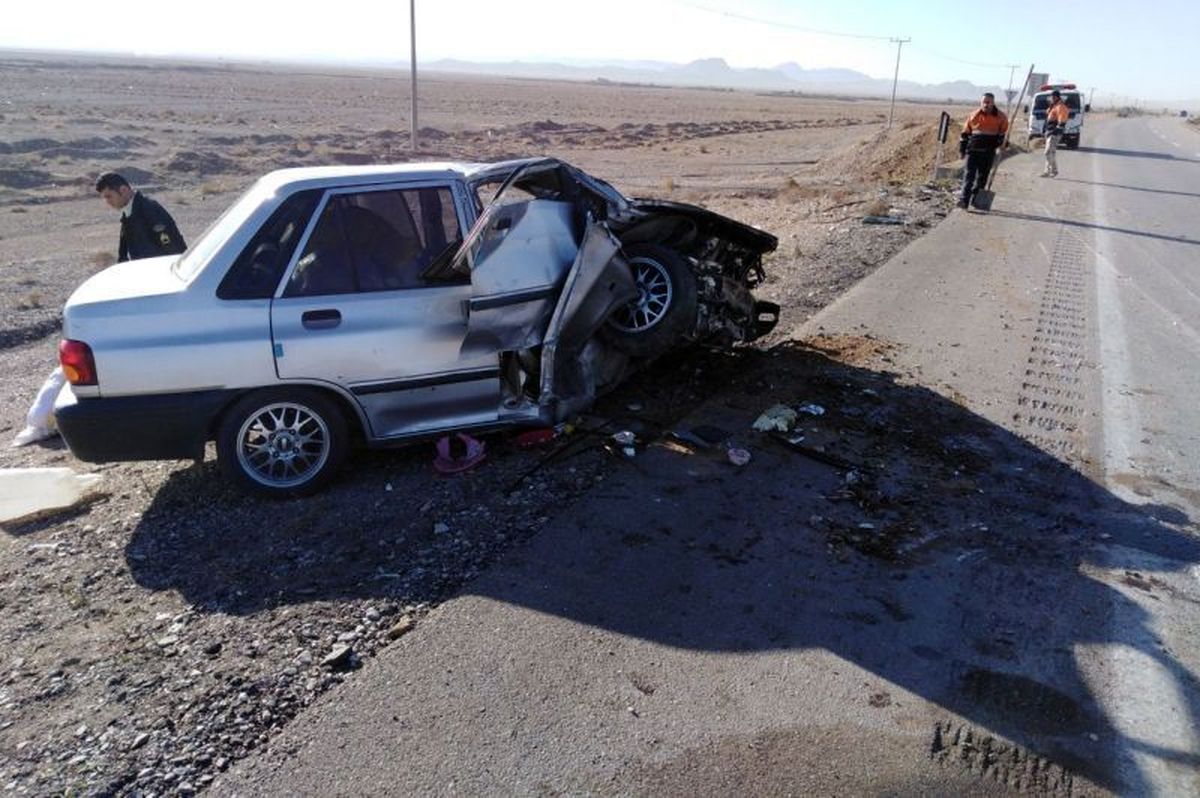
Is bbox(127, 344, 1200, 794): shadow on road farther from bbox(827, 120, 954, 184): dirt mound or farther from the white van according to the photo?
the white van

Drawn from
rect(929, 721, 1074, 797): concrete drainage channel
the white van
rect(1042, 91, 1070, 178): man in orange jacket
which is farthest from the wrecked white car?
the white van

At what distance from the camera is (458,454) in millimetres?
5445

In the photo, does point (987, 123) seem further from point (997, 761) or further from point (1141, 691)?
point (997, 761)

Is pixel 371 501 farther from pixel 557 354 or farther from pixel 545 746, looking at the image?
pixel 545 746

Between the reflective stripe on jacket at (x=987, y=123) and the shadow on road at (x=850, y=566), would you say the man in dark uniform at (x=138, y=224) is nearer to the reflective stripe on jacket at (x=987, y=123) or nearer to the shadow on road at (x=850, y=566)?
the shadow on road at (x=850, y=566)

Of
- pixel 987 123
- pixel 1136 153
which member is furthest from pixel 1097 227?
pixel 1136 153

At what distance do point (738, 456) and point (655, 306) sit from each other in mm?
1350

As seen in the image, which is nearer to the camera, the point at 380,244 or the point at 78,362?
the point at 78,362


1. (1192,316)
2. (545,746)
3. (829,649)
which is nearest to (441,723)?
(545,746)

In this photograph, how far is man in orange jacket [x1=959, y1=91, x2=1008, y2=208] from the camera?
15555 millimetres

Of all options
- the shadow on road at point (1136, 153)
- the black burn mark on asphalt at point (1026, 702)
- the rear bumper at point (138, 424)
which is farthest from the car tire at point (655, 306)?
the shadow on road at point (1136, 153)

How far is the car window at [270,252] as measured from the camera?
478cm

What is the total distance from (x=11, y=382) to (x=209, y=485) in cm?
408

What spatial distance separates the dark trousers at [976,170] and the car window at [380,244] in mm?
13504
